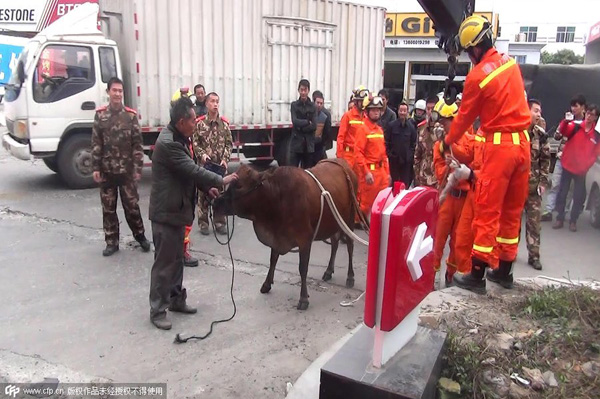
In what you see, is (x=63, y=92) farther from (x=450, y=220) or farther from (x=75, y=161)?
(x=450, y=220)

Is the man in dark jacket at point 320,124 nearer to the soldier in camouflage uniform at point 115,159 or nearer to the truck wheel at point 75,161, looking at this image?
the soldier in camouflage uniform at point 115,159

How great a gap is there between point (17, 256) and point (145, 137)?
421 cm

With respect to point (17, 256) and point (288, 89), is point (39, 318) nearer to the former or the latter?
point (17, 256)

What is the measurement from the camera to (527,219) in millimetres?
6129

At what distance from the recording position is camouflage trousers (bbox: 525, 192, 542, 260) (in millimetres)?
6008

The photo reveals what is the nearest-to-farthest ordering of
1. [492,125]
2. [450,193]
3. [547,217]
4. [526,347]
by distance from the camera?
[526,347]
[492,125]
[450,193]
[547,217]

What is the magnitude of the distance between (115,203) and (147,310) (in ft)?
6.19

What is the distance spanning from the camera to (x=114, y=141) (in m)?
5.87

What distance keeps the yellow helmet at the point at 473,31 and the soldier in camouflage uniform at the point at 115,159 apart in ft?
12.7

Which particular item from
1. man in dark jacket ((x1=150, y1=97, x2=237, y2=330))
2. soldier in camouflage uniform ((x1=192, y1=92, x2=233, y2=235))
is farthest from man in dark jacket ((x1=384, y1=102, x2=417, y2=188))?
man in dark jacket ((x1=150, y1=97, x2=237, y2=330))

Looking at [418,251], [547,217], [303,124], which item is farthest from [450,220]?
[547,217]

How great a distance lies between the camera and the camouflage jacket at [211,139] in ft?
21.7

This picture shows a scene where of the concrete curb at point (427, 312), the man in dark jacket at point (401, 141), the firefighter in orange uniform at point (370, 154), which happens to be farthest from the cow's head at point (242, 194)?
the man in dark jacket at point (401, 141)

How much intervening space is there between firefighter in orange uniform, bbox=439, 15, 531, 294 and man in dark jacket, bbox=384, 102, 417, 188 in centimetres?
391
